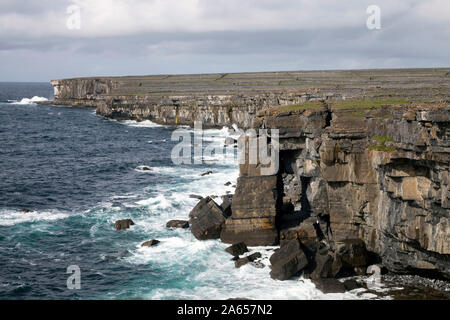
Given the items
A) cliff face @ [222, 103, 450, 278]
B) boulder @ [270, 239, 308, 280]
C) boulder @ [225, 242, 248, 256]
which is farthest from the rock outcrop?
boulder @ [225, 242, 248, 256]

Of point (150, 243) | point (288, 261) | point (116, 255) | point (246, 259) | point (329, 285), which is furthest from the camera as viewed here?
point (150, 243)

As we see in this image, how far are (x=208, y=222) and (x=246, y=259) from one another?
6.59 meters

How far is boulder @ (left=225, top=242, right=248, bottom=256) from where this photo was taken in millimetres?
34875

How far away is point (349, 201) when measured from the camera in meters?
33.8

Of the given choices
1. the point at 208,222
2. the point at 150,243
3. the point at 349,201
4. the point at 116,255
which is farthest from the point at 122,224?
the point at 349,201

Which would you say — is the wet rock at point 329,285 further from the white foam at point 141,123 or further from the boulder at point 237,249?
the white foam at point 141,123

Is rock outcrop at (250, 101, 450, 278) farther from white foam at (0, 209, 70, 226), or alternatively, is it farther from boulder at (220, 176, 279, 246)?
white foam at (0, 209, 70, 226)

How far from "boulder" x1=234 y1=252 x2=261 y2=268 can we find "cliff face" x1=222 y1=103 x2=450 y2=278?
8.64 ft

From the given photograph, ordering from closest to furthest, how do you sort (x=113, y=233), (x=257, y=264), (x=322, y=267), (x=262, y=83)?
(x=322, y=267), (x=257, y=264), (x=113, y=233), (x=262, y=83)

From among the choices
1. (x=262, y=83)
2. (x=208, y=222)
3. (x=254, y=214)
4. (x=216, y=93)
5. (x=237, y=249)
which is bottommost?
(x=237, y=249)

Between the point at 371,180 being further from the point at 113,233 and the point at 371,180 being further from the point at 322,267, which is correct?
the point at 113,233

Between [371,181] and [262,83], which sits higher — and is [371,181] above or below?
below

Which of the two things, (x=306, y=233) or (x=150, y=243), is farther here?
(x=150, y=243)
